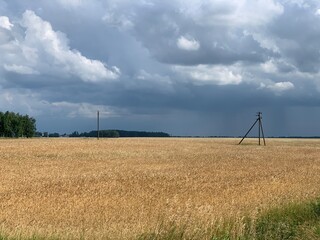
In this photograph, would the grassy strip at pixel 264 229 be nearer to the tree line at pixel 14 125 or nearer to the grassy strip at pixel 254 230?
the grassy strip at pixel 254 230

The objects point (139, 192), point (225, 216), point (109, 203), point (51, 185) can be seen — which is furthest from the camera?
point (51, 185)

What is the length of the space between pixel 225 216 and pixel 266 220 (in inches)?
39.9

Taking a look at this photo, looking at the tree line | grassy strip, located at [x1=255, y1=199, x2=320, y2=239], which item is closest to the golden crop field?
grassy strip, located at [x1=255, y1=199, x2=320, y2=239]

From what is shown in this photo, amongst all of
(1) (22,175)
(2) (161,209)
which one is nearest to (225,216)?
(2) (161,209)

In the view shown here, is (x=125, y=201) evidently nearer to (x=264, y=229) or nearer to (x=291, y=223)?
(x=291, y=223)

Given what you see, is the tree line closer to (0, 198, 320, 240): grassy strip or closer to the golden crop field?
the golden crop field

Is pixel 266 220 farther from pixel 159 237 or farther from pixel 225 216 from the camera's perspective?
pixel 159 237

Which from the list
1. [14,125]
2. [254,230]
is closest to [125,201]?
[254,230]

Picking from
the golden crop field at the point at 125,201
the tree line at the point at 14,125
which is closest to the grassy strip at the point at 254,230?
the golden crop field at the point at 125,201

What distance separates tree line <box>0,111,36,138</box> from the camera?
138000 millimetres

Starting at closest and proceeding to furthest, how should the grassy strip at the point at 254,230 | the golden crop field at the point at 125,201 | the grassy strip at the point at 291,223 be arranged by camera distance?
the grassy strip at the point at 254,230 → the grassy strip at the point at 291,223 → the golden crop field at the point at 125,201

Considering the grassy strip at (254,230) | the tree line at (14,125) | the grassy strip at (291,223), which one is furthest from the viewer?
the tree line at (14,125)

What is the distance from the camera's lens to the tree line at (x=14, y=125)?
453 ft

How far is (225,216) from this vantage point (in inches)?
495
